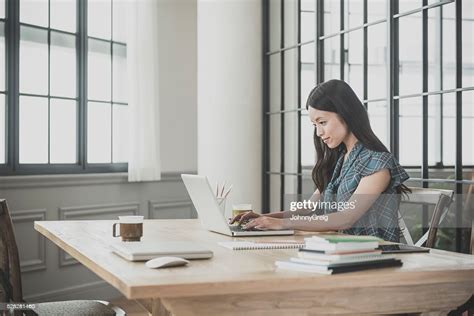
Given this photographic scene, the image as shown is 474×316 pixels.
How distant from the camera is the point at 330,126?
8.94 ft

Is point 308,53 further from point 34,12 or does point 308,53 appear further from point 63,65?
point 34,12

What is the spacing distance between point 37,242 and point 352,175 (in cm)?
257

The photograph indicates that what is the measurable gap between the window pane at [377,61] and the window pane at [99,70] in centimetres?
200

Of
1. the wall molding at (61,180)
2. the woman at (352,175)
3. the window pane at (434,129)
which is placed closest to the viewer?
the woman at (352,175)

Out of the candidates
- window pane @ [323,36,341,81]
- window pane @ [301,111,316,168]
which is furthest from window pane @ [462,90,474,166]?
window pane @ [301,111,316,168]

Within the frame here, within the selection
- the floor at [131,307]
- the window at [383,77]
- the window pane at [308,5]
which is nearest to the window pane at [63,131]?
the floor at [131,307]

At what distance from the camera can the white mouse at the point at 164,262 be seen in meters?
1.66

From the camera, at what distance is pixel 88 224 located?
9.34ft

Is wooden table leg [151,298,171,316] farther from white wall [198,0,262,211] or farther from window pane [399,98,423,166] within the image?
white wall [198,0,262,211]

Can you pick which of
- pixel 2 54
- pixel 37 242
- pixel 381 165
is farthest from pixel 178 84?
pixel 381 165

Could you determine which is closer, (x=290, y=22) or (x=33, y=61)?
(x=33, y=61)

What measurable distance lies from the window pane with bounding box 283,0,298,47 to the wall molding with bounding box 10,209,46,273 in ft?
7.29

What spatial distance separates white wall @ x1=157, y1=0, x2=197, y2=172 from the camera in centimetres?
536

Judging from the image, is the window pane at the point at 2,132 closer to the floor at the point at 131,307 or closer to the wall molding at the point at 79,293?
the wall molding at the point at 79,293
